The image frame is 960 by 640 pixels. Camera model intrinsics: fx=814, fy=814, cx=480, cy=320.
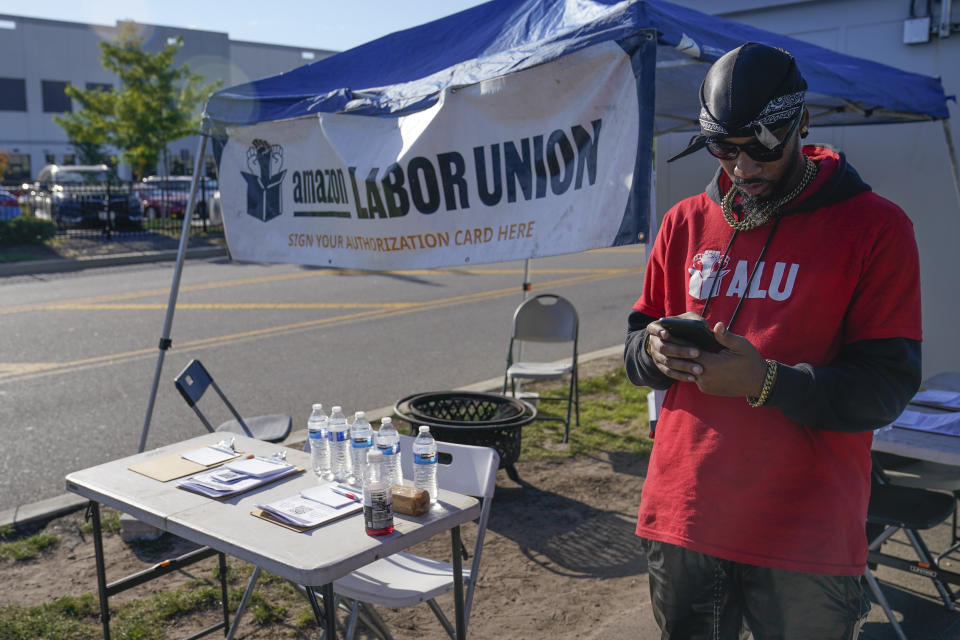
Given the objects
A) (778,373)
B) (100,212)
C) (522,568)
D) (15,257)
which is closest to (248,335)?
(522,568)

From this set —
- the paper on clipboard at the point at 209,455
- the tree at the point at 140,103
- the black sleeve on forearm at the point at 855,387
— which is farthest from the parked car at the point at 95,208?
the black sleeve on forearm at the point at 855,387

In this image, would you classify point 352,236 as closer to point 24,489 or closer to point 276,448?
point 276,448

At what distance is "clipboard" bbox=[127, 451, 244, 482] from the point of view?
324cm

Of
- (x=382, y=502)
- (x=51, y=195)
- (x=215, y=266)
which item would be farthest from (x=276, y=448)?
(x=51, y=195)

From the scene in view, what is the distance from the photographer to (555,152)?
3629 mm

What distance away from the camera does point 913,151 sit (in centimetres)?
609

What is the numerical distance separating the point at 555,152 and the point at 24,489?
4097 millimetres

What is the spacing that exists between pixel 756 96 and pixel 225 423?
402 centimetres

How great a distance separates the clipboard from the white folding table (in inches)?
1.5

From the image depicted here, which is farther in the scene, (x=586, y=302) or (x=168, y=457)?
(x=586, y=302)

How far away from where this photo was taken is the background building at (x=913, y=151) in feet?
20.0

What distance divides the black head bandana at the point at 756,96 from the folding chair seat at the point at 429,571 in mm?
1827

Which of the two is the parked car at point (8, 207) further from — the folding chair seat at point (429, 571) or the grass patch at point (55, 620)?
the folding chair seat at point (429, 571)

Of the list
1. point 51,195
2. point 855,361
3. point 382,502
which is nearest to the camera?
point 855,361
